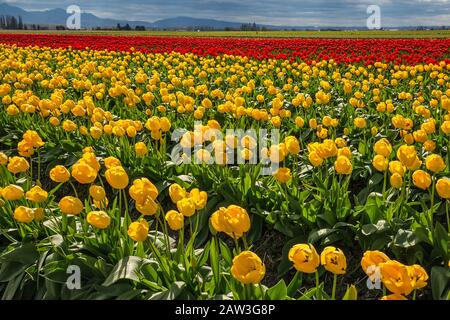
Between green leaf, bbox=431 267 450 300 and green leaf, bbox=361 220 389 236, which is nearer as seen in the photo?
green leaf, bbox=431 267 450 300

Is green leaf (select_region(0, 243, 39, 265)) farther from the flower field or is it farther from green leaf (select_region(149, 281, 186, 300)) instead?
green leaf (select_region(149, 281, 186, 300))

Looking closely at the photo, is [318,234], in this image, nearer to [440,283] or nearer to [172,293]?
[440,283]

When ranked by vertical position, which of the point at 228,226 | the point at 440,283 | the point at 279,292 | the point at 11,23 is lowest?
the point at 440,283

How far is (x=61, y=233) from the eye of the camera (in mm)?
3570

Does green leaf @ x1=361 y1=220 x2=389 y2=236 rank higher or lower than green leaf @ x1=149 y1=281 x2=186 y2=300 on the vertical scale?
higher

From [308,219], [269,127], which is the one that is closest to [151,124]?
[308,219]

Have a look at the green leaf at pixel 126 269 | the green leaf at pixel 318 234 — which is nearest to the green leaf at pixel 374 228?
the green leaf at pixel 318 234

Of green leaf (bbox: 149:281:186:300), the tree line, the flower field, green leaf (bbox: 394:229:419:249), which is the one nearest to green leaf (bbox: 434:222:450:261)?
the flower field

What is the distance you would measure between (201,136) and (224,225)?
7.05ft

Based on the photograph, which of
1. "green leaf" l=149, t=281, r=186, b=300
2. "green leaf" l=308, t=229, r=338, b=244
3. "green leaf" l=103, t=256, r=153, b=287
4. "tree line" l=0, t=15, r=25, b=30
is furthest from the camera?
"tree line" l=0, t=15, r=25, b=30

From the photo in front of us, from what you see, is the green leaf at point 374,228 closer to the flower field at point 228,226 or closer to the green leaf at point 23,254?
the flower field at point 228,226

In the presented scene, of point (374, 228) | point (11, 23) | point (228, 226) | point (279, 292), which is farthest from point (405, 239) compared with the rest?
point (11, 23)
